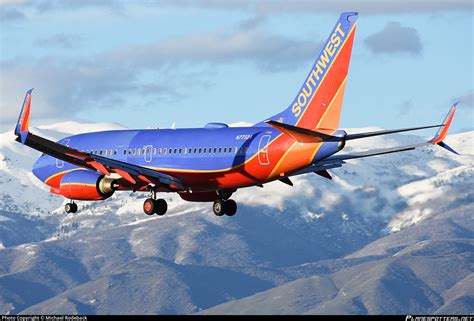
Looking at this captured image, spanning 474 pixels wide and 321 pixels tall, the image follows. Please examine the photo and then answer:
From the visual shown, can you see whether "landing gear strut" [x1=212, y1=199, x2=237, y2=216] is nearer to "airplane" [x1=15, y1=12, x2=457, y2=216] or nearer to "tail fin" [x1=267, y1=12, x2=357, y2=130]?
"airplane" [x1=15, y1=12, x2=457, y2=216]

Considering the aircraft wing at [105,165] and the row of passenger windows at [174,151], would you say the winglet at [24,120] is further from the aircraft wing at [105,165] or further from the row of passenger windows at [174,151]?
the row of passenger windows at [174,151]

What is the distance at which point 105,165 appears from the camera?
95125 millimetres

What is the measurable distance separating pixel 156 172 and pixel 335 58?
16891 millimetres

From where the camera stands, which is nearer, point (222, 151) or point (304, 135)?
point (304, 135)

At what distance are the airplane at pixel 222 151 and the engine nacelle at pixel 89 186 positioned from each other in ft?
0.25

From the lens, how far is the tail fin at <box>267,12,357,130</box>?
89.3m

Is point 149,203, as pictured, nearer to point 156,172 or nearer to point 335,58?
point 156,172

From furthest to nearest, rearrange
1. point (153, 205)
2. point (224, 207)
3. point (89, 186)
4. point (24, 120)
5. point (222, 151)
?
point (224, 207)
point (89, 186)
point (153, 205)
point (222, 151)
point (24, 120)

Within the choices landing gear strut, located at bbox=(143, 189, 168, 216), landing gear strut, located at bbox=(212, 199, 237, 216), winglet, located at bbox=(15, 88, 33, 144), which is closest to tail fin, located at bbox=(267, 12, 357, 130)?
landing gear strut, located at bbox=(212, 199, 237, 216)

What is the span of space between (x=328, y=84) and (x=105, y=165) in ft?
59.9

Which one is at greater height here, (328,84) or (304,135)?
(328,84)

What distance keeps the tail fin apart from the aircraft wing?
11.2 meters

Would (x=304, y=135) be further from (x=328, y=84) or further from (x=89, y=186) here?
(x=89, y=186)

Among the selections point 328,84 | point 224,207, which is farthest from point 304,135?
point 224,207
